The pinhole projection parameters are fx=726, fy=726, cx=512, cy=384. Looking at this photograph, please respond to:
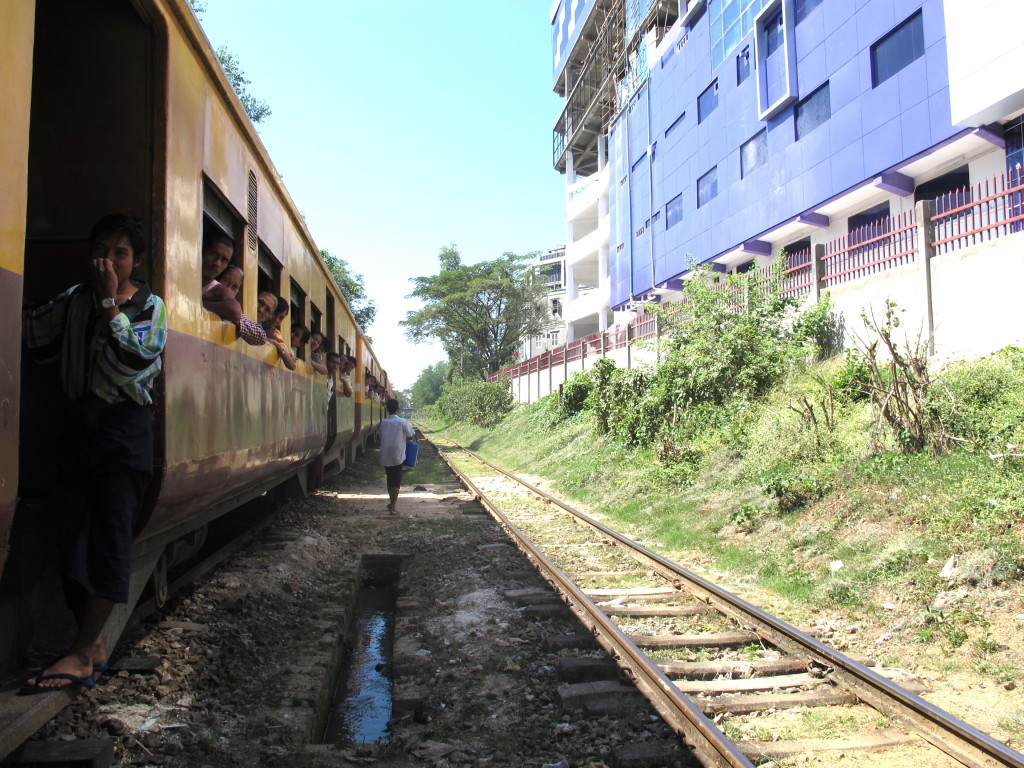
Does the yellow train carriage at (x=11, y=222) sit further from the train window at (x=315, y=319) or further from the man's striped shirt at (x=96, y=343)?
the train window at (x=315, y=319)

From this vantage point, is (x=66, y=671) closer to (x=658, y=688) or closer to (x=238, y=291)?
(x=238, y=291)

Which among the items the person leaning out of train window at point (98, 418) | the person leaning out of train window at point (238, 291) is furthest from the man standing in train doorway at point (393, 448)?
the person leaning out of train window at point (98, 418)

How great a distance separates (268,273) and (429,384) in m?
92.0

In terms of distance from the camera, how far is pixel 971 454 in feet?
21.2

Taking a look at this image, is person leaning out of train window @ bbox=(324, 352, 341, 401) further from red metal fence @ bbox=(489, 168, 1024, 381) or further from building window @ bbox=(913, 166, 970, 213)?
building window @ bbox=(913, 166, 970, 213)

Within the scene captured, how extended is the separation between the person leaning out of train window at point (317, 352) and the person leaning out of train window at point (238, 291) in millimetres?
2791

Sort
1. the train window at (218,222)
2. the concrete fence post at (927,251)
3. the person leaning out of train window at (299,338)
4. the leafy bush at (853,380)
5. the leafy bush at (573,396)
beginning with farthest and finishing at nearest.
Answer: the leafy bush at (573,396), the concrete fence post at (927,251), the leafy bush at (853,380), the person leaning out of train window at (299,338), the train window at (218,222)

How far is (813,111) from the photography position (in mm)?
17172

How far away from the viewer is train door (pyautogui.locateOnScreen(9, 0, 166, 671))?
2.90 m

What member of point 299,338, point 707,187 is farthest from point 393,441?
point 707,187

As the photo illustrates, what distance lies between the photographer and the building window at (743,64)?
19.4m

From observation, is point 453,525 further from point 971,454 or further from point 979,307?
point 979,307

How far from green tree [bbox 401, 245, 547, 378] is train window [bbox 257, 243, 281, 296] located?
107ft

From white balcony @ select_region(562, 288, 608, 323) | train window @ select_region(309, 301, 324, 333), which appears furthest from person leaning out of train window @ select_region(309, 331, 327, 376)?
white balcony @ select_region(562, 288, 608, 323)
